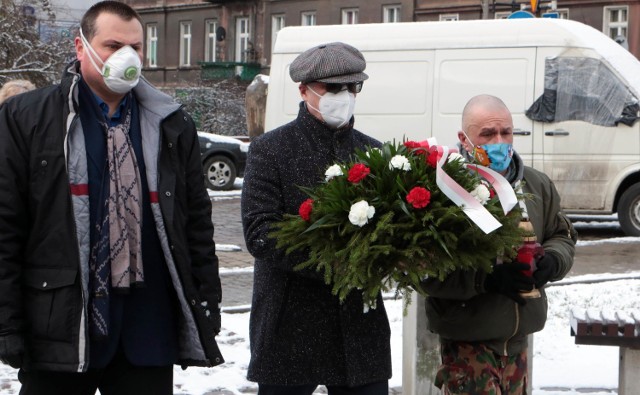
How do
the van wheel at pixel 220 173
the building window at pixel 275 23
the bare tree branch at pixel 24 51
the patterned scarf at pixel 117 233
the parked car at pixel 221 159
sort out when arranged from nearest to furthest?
1. the patterned scarf at pixel 117 233
2. the parked car at pixel 221 159
3. the van wheel at pixel 220 173
4. the bare tree branch at pixel 24 51
5. the building window at pixel 275 23

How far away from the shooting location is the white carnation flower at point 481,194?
3768 mm

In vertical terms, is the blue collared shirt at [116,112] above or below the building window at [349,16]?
below

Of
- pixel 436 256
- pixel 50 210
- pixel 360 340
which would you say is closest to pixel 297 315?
pixel 360 340

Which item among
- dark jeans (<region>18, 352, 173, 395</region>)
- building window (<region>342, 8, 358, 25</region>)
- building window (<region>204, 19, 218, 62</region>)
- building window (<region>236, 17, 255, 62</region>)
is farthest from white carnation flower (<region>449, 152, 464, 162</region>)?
building window (<region>204, 19, 218, 62</region>)

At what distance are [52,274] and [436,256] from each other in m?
1.21

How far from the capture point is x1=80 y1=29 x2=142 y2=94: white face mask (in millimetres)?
3830

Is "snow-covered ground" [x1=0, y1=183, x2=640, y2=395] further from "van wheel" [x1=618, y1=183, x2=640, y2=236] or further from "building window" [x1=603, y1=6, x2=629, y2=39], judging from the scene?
"building window" [x1=603, y1=6, x2=629, y2=39]

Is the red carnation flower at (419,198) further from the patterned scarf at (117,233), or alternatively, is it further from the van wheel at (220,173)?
the van wheel at (220,173)

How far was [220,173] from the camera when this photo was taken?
2153 cm

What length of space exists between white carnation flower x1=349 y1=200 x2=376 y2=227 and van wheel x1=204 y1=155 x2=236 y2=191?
17.7 metres

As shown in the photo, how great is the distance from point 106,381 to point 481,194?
55.7 inches

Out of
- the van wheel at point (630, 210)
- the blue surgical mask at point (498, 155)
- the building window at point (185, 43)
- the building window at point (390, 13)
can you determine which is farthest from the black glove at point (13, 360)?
the building window at point (185, 43)

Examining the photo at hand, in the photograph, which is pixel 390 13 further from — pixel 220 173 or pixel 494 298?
pixel 494 298

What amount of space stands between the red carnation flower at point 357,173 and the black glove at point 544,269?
771 millimetres
